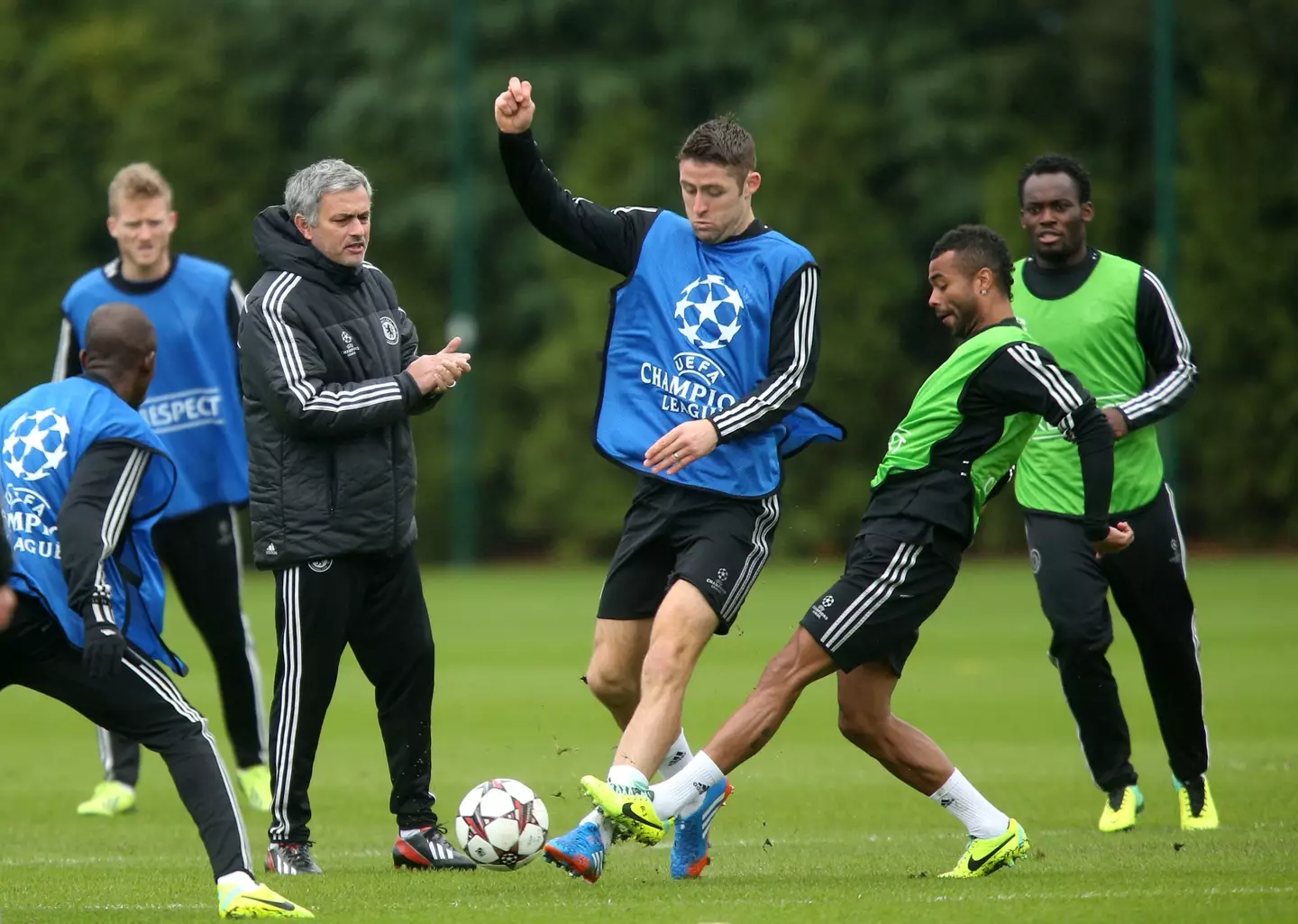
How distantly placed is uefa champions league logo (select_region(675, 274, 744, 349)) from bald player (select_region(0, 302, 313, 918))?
6.54 feet

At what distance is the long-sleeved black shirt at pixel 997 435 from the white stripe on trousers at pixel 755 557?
14.4 inches

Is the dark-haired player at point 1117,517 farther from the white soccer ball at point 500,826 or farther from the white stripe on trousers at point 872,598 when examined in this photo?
the white soccer ball at point 500,826

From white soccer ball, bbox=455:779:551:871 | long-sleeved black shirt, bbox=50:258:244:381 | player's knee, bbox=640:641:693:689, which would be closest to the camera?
player's knee, bbox=640:641:693:689

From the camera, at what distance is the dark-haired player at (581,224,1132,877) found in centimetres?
689

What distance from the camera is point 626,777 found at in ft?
21.6

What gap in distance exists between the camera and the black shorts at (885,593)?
6887 millimetres

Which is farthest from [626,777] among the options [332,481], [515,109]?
[515,109]

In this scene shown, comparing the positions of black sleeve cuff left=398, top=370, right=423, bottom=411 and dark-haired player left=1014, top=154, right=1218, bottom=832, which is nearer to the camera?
black sleeve cuff left=398, top=370, right=423, bottom=411

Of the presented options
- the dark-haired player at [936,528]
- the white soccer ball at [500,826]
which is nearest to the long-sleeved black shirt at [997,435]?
the dark-haired player at [936,528]

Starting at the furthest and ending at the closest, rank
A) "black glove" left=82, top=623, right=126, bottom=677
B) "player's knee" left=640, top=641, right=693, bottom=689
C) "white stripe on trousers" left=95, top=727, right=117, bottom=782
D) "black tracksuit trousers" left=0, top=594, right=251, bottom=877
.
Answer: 1. "white stripe on trousers" left=95, top=727, right=117, bottom=782
2. "player's knee" left=640, top=641, right=693, bottom=689
3. "black tracksuit trousers" left=0, top=594, right=251, bottom=877
4. "black glove" left=82, top=623, right=126, bottom=677

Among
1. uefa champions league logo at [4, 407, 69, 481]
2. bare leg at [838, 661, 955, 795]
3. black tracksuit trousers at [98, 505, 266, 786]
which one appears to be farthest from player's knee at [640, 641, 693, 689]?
black tracksuit trousers at [98, 505, 266, 786]

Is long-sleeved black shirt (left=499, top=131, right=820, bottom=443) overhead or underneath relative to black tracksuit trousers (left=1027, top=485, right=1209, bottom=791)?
overhead

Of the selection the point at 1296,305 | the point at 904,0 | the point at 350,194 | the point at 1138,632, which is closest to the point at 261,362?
the point at 350,194

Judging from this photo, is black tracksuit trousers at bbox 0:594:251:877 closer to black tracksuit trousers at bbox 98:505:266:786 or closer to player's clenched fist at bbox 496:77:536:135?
player's clenched fist at bbox 496:77:536:135
